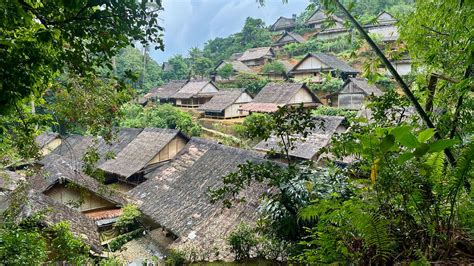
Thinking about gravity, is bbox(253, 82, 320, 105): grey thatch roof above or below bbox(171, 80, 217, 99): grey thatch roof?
below

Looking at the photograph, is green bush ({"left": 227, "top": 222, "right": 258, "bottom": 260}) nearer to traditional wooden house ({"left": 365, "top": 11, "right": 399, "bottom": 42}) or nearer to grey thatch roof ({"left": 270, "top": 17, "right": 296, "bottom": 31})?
traditional wooden house ({"left": 365, "top": 11, "right": 399, "bottom": 42})

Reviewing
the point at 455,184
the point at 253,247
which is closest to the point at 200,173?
the point at 253,247

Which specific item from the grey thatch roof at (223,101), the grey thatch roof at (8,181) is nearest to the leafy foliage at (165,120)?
the grey thatch roof at (223,101)

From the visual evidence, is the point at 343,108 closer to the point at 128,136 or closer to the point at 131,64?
the point at 128,136

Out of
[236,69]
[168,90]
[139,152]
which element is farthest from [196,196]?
[236,69]

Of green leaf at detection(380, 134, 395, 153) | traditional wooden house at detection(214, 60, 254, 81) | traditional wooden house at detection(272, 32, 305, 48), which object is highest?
traditional wooden house at detection(272, 32, 305, 48)

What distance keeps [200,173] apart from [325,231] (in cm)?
1078

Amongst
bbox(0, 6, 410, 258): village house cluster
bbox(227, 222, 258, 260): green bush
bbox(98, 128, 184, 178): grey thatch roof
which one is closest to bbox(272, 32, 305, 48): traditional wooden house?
bbox(0, 6, 410, 258): village house cluster

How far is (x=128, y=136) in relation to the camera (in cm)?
2264

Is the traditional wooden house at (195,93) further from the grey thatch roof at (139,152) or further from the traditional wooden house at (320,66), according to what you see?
the grey thatch roof at (139,152)

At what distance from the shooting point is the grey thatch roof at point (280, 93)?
28.6m

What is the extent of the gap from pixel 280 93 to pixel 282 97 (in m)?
0.63

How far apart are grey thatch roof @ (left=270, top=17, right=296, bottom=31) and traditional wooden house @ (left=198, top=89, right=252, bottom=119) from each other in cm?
3133

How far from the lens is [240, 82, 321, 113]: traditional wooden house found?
93.9 feet
